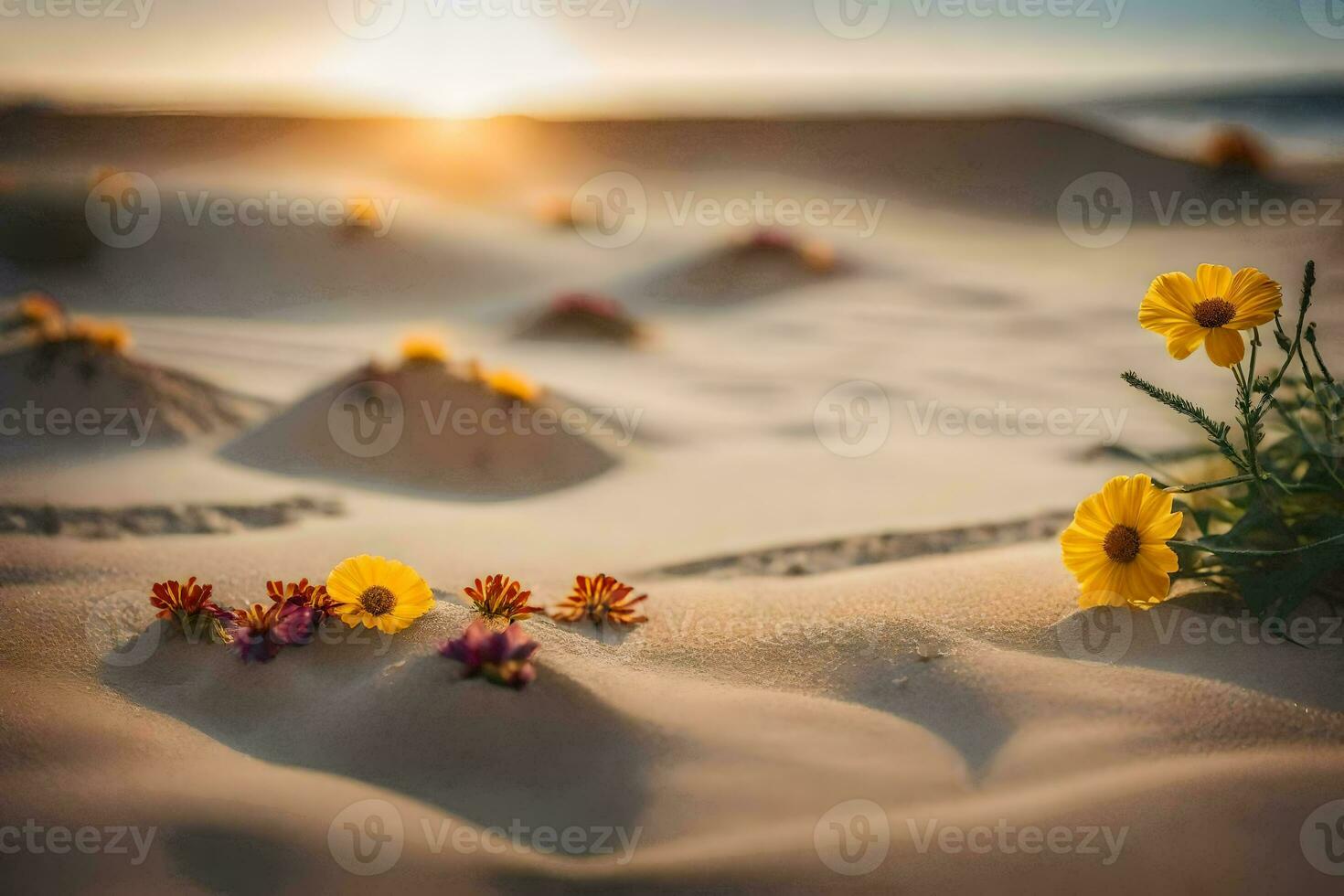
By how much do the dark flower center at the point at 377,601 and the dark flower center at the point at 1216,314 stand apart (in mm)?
1847

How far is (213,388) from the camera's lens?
17.4 feet

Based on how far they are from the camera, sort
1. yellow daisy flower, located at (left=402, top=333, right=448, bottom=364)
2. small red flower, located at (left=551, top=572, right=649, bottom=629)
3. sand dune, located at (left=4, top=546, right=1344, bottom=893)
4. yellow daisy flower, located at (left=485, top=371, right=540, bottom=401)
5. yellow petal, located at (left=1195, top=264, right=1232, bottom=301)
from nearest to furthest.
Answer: sand dune, located at (left=4, top=546, right=1344, bottom=893) < yellow petal, located at (left=1195, top=264, right=1232, bottom=301) < small red flower, located at (left=551, top=572, right=649, bottom=629) < yellow daisy flower, located at (left=485, top=371, right=540, bottom=401) < yellow daisy flower, located at (left=402, top=333, right=448, bottom=364)

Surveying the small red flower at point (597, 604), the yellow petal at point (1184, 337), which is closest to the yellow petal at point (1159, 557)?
the yellow petal at point (1184, 337)

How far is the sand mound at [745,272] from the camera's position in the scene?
9086mm

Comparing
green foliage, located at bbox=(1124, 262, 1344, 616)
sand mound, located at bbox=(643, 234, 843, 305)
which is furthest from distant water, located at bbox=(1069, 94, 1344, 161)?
green foliage, located at bbox=(1124, 262, 1344, 616)

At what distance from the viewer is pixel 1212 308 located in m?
2.16

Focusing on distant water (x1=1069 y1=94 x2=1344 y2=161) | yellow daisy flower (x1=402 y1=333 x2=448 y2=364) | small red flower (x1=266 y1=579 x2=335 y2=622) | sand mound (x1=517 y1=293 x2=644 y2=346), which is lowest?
small red flower (x1=266 y1=579 x2=335 y2=622)

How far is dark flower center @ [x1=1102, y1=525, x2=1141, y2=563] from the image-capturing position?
2.26m

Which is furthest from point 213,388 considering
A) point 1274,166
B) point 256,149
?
point 1274,166

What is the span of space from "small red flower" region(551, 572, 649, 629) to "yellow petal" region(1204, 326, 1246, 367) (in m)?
1.39

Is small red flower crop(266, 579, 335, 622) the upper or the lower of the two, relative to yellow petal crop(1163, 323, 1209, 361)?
lower

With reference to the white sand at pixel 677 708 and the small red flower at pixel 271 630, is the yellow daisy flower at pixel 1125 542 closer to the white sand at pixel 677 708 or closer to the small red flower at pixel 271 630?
the white sand at pixel 677 708

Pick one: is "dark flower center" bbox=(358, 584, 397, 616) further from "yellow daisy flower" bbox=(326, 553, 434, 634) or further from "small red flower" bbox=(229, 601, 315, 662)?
"small red flower" bbox=(229, 601, 315, 662)

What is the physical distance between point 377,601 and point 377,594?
2 cm
